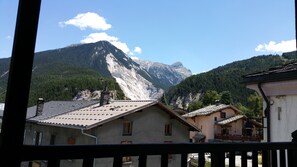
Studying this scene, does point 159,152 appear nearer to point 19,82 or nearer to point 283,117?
point 19,82

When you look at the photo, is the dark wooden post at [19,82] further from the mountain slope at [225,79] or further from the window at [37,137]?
the window at [37,137]

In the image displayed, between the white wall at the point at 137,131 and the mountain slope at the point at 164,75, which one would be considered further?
the mountain slope at the point at 164,75

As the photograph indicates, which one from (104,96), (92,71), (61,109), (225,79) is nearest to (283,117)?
(225,79)

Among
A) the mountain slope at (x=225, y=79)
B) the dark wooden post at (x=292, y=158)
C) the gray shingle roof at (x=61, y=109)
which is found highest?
the mountain slope at (x=225, y=79)

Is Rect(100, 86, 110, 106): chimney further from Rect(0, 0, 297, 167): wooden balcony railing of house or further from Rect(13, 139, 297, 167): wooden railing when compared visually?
Rect(0, 0, 297, 167): wooden balcony railing of house

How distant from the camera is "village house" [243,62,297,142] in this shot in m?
3.25

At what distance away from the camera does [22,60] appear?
30.0 inches

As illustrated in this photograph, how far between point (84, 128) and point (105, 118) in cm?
89

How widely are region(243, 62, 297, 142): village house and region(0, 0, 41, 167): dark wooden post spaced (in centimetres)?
296

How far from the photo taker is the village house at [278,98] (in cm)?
325

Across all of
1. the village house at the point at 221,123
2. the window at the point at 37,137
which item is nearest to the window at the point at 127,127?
the window at the point at 37,137

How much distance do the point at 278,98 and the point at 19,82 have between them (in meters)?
3.42

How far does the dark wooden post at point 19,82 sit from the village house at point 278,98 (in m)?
2.96

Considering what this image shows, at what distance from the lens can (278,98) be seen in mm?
3521
